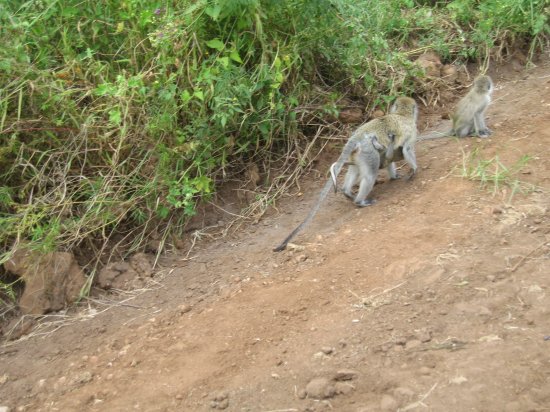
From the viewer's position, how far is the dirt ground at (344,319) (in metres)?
3.66

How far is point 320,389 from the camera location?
369cm

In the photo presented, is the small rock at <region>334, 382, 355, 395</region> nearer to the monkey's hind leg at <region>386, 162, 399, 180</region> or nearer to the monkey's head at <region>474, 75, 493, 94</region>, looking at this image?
the monkey's hind leg at <region>386, 162, 399, 180</region>

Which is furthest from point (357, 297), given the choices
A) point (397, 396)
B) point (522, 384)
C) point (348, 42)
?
point (348, 42)

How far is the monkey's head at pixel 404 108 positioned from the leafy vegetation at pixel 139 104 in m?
0.67

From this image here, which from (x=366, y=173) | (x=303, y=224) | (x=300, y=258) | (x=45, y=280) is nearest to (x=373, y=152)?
(x=366, y=173)

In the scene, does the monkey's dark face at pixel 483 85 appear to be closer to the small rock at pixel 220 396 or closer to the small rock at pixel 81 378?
the small rock at pixel 220 396

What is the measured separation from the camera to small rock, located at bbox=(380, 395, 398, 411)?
11.3 ft

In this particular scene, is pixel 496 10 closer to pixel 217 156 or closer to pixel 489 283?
pixel 217 156

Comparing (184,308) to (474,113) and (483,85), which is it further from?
(483,85)

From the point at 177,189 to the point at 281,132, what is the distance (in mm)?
1311

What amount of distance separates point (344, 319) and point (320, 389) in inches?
29.8

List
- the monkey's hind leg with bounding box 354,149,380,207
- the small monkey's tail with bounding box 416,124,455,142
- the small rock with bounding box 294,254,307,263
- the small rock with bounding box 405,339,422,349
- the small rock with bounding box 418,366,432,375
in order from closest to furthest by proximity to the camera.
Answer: the small rock with bounding box 418,366,432,375, the small rock with bounding box 405,339,422,349, the small rock with bounding box 294,254,307,263, the monkey's hind leg with bounding box 354,149,380,207, the small monkey's tail with bounding box 416,124,455,142

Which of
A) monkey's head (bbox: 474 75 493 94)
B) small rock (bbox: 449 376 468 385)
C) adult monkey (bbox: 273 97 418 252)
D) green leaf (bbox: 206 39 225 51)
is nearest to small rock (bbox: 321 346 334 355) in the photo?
small rock (bbox: 449 376 468 385)

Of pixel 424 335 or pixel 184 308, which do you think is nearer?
pixel 424 335
